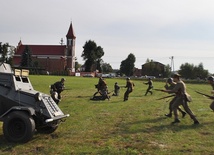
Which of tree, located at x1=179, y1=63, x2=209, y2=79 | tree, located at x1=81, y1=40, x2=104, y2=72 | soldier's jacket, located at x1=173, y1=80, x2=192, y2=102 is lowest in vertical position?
soldier's jacket, located at x1=173, y1=80, x2=192, y2=102

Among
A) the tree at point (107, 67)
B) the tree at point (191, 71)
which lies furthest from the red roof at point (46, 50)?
the tree at point (191, 71)

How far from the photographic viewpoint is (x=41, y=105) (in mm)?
9828

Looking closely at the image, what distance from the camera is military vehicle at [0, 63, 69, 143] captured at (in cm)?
931

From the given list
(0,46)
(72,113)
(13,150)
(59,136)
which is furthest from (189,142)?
A: (0,46)

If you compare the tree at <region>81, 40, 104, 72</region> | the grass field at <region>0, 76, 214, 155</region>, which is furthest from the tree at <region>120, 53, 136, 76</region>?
the grass field at <region>0, 76, 214, 155</region>

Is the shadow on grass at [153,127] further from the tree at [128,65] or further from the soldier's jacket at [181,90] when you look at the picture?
the tree at [128,65]

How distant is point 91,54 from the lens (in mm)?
117625

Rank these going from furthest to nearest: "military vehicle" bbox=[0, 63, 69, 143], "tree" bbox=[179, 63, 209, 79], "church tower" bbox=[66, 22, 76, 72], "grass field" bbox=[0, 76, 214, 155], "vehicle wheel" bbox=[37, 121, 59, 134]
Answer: "church tower" bbox=[66, 22, 76, 72] < "tree" bbox=[179, 63, 209, 79] < "vehicle wheel" bbox=[37, 121, 59, 134] < "military vehicle" bbox=[0, 63, 69, 143] < "grass field" bbox=[0, 76, 214, 155]

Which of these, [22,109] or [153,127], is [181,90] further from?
[22,109]

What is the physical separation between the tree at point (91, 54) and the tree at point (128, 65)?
15.3 m

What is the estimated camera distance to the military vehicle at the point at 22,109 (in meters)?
9.31

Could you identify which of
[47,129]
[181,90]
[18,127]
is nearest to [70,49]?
[181,90]

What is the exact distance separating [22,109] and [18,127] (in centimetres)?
55

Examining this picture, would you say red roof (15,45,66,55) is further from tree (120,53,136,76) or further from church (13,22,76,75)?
tree (120,53,136,76)
